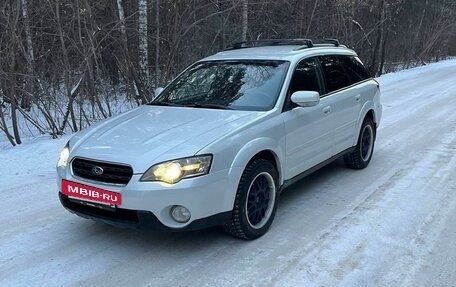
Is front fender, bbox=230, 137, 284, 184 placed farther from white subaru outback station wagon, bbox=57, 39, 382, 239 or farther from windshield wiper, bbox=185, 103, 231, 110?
windshield wiper, bbox=185, 103, 231, 110

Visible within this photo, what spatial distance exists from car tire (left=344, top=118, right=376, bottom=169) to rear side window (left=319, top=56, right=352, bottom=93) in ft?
2.49

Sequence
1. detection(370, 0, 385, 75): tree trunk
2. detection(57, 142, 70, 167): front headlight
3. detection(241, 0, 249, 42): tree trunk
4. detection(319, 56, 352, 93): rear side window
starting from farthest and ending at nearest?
detection(370, 0, 385, 75): tree trunk → detection(241, 0, 249, 42): tree trunk → detection(319, 56, 352, 93): rear side window → detection(57, 142, 70, 167): front headlight

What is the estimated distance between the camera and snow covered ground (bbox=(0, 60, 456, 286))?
352cm

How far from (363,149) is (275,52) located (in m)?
2.04

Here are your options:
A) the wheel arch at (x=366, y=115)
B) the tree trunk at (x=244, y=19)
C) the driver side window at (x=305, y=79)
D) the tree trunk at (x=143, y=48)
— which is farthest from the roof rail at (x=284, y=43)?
the tree trunk at (x=244, y=19)

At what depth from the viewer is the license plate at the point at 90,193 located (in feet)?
12.0

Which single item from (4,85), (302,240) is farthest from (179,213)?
(4,85)

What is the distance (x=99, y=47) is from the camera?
9.34m

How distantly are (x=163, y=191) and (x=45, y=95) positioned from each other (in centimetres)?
584

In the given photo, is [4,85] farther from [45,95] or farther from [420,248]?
[420,248]

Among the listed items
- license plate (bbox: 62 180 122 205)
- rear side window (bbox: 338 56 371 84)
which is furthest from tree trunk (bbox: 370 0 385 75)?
license plate (bbox: 62 180 122 205)

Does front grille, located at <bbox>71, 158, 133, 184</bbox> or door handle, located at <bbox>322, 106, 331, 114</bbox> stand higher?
door handle, located at <bbox>322, 106, 331, 114</bbox>

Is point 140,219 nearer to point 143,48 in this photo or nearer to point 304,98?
point 304,98

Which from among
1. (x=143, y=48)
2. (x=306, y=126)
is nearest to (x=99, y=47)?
(x=143, y=48)
